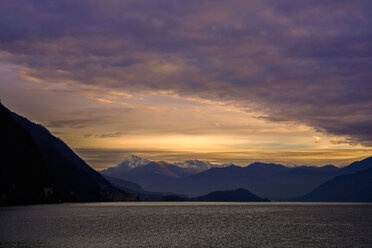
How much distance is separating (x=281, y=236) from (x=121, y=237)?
154 feet

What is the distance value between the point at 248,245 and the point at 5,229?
73.9m

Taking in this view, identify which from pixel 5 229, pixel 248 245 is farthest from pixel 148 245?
pixel 5 229

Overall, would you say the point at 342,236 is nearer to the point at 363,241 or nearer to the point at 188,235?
the point at 363,241

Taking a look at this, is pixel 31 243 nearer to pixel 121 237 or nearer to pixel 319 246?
pixel 121 237

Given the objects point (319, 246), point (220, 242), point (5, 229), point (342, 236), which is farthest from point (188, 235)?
point (5, 229)

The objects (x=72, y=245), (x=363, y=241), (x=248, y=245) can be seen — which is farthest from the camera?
(x=363, y=241)

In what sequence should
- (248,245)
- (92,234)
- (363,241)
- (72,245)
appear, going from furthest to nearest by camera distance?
(92,234)
(363,241)
(248,245)
(72,245)

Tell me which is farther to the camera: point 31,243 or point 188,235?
point 188,235

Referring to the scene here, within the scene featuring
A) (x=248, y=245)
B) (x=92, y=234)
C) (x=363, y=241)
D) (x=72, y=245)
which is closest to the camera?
(x=72, y=245)

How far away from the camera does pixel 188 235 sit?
12262 cm

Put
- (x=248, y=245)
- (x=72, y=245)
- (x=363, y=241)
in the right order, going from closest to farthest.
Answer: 1. (x=72, y=245)
2. (x=248, y=245)
3. (x=363, y=241)

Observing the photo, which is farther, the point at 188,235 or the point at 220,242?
the point at 188,235

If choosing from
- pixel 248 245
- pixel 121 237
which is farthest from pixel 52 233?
pixel 248 245

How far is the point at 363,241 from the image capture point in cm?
11156
